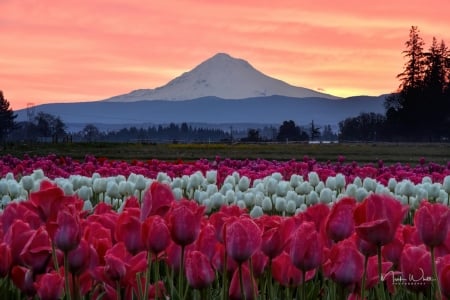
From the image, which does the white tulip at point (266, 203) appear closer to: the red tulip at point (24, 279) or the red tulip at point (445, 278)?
the red tulip at point (24, 279)

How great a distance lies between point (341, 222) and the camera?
3.01 meters

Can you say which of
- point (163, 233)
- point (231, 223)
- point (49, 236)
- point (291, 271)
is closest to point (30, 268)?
point (49, 236)

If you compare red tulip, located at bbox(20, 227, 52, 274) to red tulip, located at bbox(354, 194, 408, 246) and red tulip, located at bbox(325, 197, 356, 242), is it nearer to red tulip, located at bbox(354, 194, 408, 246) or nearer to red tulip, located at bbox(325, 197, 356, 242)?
red tulip, located at bbox(325, 197, 356, 242)

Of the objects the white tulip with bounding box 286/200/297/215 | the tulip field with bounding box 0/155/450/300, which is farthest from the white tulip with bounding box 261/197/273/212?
the tulip field with bounding box 0/155/450/300

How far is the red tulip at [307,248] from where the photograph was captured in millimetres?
2771

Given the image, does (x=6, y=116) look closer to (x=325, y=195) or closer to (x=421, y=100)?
(x=421, y=100)

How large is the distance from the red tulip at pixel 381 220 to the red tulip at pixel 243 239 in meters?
0.35

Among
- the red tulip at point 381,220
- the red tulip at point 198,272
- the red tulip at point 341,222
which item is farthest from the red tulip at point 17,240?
the red tulip at point 381,220

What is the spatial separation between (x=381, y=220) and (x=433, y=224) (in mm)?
224

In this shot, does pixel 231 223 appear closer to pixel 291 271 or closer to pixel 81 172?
pixel 291 271

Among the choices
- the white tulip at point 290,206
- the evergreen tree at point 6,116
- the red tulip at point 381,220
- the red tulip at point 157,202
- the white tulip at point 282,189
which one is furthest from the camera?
the evergreen tree at point 6,116

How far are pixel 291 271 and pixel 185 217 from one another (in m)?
0.62

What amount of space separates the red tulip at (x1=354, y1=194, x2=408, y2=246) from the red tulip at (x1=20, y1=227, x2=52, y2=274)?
1.18 meters

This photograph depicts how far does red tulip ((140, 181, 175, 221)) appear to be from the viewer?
3133 millimetres
